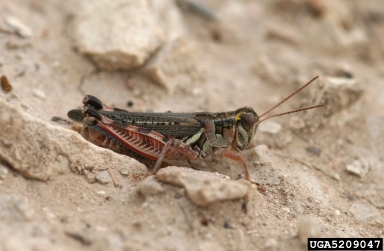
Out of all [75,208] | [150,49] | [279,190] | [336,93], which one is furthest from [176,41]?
[75,208]

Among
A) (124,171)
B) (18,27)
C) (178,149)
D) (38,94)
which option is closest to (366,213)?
(178,149)

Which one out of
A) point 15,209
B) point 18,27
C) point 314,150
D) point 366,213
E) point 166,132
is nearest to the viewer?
point 15,209

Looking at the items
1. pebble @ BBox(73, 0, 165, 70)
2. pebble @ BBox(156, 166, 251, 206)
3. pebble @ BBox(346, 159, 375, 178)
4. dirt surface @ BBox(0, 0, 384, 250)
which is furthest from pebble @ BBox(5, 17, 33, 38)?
pebble @ BBox(346, 159, 375, 178)

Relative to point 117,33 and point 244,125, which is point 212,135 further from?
point 117,33

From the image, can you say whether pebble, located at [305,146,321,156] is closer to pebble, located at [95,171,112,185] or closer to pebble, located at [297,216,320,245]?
pebble, located at [297,216,320,245]

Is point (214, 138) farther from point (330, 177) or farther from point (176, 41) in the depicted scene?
point (176, 41)

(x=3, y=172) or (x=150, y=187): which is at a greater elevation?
(x=150, y=187)

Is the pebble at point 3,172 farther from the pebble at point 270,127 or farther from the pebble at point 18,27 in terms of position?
the pebble at point 270,127
